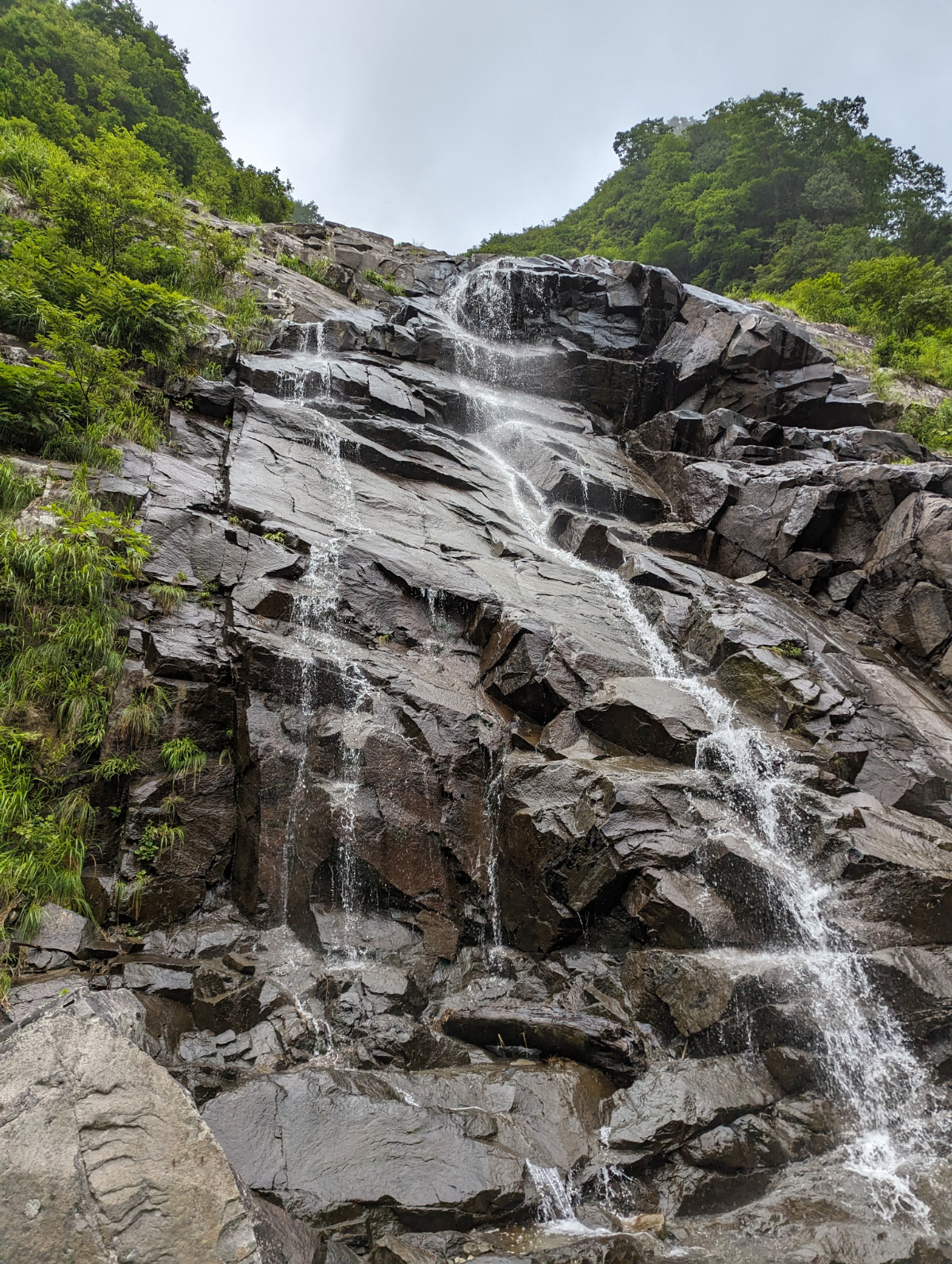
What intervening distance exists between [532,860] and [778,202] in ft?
133

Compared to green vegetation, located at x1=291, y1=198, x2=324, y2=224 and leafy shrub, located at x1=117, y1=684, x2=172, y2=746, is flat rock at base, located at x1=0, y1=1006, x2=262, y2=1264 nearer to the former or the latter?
leafy shrub, located at x1=117, y1=684, x2=172, y2=746

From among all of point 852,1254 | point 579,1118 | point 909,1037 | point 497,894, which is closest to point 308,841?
point 497,894

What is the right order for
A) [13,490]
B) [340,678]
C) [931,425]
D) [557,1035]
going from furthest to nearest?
1. [931,425]
2. [13,490]
3. [340,678]
4. [557,1035]

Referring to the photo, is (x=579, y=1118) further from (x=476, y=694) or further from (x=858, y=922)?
(x=476, y=694)

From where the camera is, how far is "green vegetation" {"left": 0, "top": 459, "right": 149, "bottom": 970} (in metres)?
6.29

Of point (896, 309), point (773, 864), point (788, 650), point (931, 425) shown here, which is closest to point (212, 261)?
point (788, 650)

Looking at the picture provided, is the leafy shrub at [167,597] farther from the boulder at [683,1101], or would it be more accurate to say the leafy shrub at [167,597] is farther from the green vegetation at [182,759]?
the boulder at [683,1101]

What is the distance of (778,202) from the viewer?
34750 mm

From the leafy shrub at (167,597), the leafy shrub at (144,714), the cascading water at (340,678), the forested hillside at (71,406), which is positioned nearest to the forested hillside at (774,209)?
the forested hillside at (71,406)

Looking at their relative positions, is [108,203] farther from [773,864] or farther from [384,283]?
[773,864]

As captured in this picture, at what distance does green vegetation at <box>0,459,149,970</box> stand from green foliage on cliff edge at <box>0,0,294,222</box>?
1763 centimetres

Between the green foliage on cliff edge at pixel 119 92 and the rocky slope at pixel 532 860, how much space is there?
14789 millimetres

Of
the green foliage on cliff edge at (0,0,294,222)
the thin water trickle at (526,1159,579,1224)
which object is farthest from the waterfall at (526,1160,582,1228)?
the green foliage on cliff edge at (0,0,294,222)

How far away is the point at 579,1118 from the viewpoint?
17.7 feet
